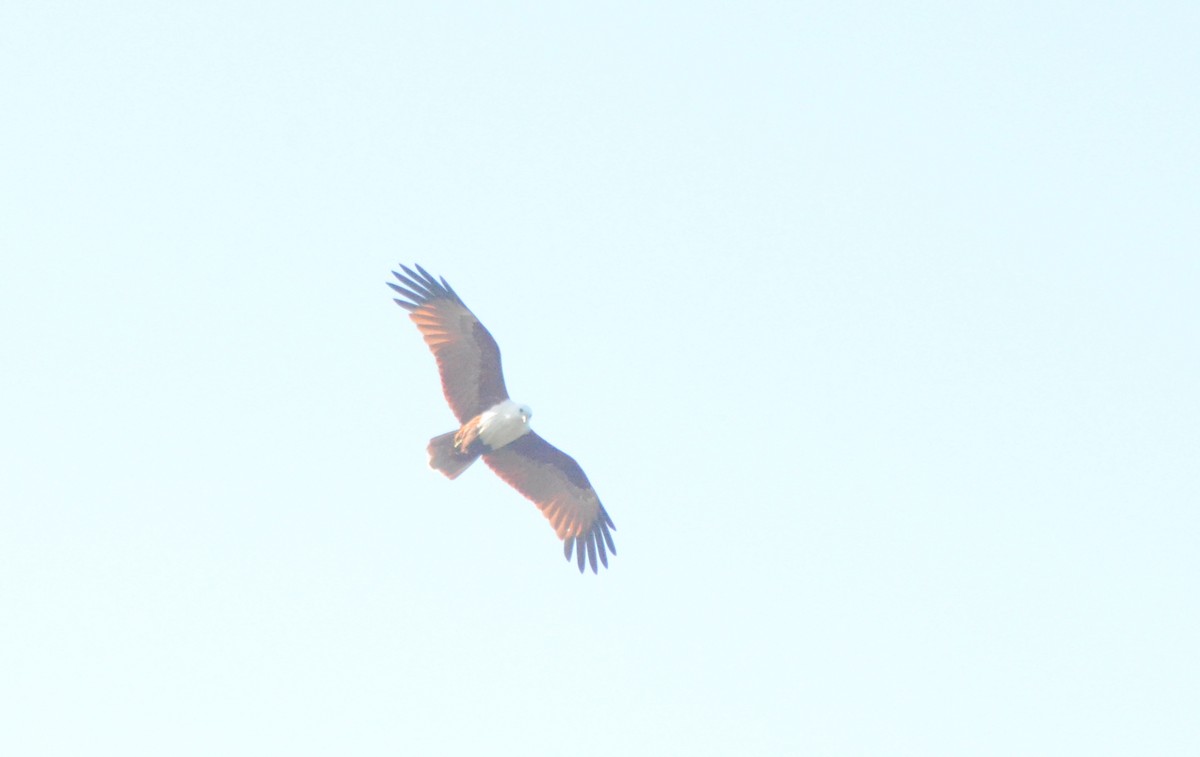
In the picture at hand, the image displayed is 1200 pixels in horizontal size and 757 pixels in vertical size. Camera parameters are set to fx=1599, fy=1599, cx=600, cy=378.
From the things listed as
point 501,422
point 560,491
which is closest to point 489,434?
point 501,422

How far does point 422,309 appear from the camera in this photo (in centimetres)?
1864

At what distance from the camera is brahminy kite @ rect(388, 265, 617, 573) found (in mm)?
18094

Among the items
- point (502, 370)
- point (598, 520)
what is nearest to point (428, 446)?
point (502, 370)

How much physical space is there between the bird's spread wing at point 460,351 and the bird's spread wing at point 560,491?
0.85 metres

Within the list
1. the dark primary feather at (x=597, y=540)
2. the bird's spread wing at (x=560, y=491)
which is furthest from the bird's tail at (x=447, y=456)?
the dark primary feather at (x=597, y=540)

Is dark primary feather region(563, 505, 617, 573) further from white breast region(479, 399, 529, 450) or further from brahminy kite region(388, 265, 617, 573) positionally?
white breast region(479, 399, 529, 450)

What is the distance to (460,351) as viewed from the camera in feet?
60.5

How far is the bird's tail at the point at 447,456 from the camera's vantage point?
58.8 feet

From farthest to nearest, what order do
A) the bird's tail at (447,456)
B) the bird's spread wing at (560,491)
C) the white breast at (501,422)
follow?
the bird's spread wing at (560,491) → the white breast at (501,422) → the bird's tail at (447,456)

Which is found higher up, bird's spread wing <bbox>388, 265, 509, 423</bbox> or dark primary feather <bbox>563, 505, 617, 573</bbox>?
bird's spread wing <bbox>388, 265, 509, 423</bbox>

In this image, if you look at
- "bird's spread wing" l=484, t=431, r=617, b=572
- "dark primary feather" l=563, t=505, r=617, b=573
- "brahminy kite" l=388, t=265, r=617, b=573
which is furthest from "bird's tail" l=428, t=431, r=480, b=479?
"dark primary feather" l=563, t=505, r=617, b=573

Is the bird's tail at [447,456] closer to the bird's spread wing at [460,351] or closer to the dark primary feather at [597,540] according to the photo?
the bird's spread wing at [460,351]

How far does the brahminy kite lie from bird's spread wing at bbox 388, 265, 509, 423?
0.01 meters

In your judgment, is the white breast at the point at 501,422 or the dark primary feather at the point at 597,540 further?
the dark primary feather at the point at 597,540
